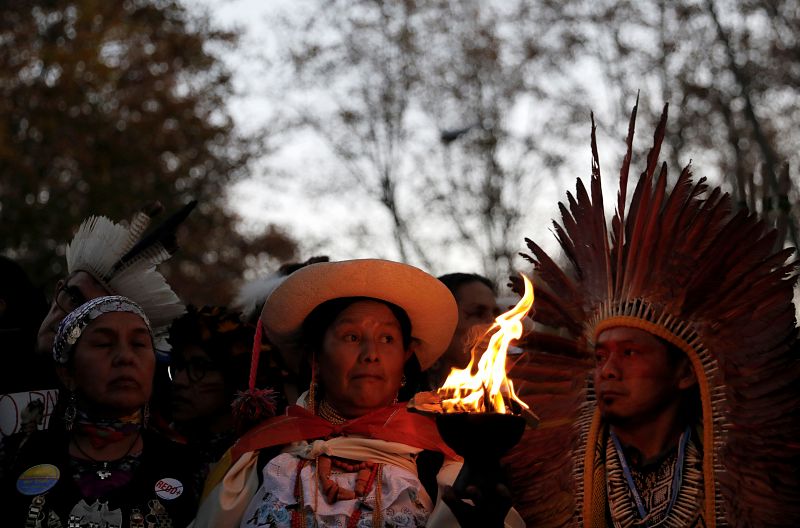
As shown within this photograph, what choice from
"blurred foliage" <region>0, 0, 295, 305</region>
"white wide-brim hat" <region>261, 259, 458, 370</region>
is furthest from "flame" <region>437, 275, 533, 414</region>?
"blurred foliage" <region>0, 0, 295, 305</region>

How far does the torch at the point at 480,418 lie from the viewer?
8.57 feet

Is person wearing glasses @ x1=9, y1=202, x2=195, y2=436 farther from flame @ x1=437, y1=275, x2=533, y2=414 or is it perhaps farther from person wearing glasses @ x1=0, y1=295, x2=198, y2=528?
flame @ x1=437, y1=275, x2=533, y2=414

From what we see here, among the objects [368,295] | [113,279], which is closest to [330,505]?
[368,295]

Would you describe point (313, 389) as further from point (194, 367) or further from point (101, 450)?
point (194, 367)

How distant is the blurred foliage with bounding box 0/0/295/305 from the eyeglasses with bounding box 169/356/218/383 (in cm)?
965

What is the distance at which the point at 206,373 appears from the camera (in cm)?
495

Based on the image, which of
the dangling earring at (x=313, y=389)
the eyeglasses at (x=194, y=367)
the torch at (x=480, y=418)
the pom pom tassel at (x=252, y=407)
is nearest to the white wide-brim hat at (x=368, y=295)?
the dangling earring at (x=313, y=389)

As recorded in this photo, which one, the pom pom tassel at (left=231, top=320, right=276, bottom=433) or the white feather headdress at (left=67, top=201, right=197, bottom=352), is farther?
the white feather headdress at (left=67, top=201, right=197, bottom=352)

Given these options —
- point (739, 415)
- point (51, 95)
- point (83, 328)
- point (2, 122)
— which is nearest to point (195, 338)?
point (83, 328)

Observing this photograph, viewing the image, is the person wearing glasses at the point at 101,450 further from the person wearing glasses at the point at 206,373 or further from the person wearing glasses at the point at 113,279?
the person wearing glasses at the point at 206,373

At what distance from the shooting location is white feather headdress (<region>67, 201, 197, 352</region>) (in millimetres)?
4824

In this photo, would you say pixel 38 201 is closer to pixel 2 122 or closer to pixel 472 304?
pixel 2 122

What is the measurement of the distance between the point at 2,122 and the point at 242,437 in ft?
41.0

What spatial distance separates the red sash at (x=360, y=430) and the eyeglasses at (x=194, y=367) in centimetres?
95
